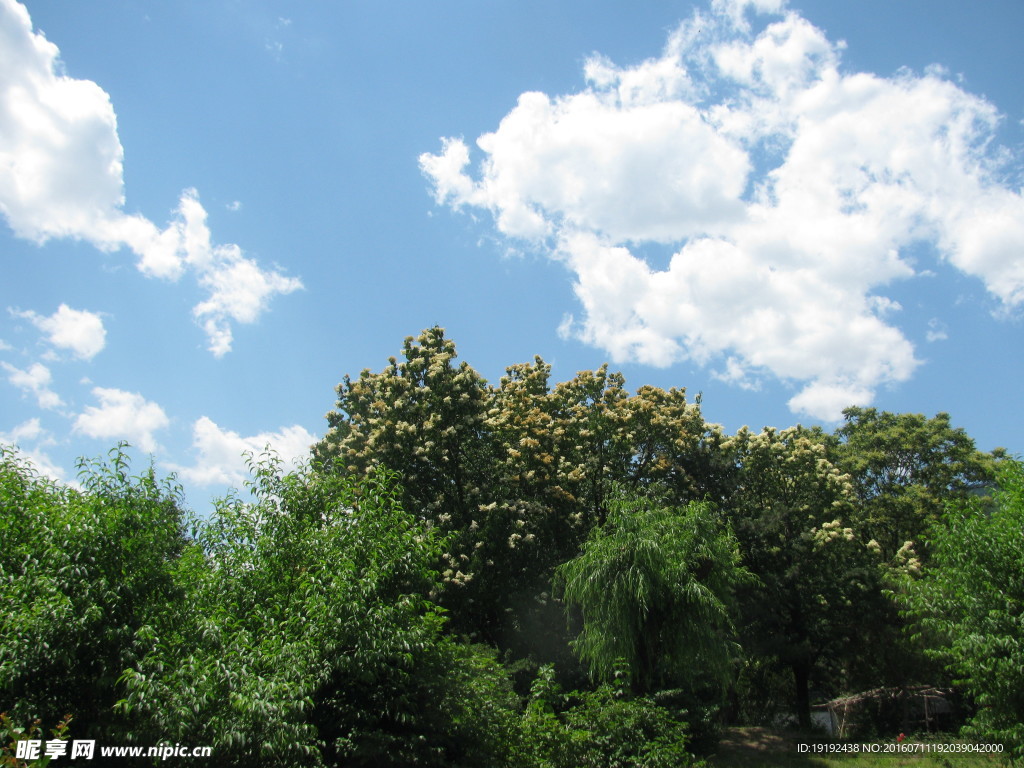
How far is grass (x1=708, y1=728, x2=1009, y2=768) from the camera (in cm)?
1728

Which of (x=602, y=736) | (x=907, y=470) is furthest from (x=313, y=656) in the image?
(x=907, y=470)

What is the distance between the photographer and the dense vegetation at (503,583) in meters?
7.94

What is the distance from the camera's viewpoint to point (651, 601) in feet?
48.1

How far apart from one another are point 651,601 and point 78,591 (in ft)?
36.7

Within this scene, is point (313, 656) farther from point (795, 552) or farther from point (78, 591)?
→ point (795, 552)

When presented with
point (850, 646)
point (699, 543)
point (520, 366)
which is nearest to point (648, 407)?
point (520, 366)

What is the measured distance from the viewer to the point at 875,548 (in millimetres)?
23109

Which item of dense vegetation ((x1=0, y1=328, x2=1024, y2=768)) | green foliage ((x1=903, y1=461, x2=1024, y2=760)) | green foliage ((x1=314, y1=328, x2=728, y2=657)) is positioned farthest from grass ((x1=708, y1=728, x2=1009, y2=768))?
green foliage ((x1=314, y1=328, x2=728, y2=657))

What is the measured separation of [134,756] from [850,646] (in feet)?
89.1

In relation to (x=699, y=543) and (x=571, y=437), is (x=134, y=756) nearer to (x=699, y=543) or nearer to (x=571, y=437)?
(x=699, y=543)

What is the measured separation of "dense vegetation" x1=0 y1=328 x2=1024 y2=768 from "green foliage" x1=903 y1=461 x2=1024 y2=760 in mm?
64

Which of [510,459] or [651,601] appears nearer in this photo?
[651,601]

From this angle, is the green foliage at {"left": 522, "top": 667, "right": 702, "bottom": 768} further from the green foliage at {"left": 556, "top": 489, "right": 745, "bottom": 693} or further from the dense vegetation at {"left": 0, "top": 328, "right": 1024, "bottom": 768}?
the green foliage at {"left": 556, "top": 489, "right": 745, "bottom": 693}

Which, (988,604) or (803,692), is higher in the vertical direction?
(988,604)
